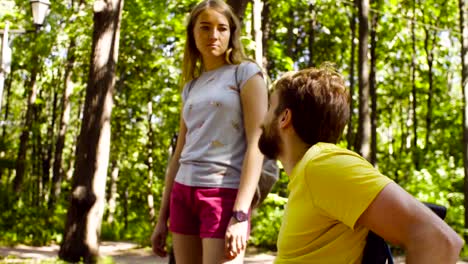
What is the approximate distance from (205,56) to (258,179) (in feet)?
2.07

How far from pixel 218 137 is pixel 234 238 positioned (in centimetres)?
42

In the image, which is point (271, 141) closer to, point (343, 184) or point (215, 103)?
point (343, 184)

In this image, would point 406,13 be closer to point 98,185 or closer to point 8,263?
point 98,185

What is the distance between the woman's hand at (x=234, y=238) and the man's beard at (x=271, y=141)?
2.00ft

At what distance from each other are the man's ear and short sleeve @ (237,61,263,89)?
85 cm

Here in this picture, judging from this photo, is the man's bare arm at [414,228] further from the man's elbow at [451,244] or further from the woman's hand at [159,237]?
the woman's hand at [159,237]

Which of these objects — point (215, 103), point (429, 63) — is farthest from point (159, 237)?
point (429, 63)

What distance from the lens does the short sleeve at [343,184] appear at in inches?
55.9

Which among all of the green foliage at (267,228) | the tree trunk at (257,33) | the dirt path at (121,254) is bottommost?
the dirt path at (121,254)

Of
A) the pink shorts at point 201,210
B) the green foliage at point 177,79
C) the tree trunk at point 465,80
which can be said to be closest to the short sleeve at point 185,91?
the pink shorts at point 201,210

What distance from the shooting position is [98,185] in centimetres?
1038

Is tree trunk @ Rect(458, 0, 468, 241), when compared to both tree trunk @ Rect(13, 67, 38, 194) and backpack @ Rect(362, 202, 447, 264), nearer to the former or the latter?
tree trunk @ Rect(13, 67, 38, 194)

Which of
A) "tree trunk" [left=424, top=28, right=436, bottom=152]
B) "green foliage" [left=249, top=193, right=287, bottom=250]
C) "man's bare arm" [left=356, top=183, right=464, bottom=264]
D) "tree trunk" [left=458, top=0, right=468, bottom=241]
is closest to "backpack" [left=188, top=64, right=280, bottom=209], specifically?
"man's bare arm" [left=356, top=183, right=464, bottom=264]

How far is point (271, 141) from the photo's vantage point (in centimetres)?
183
